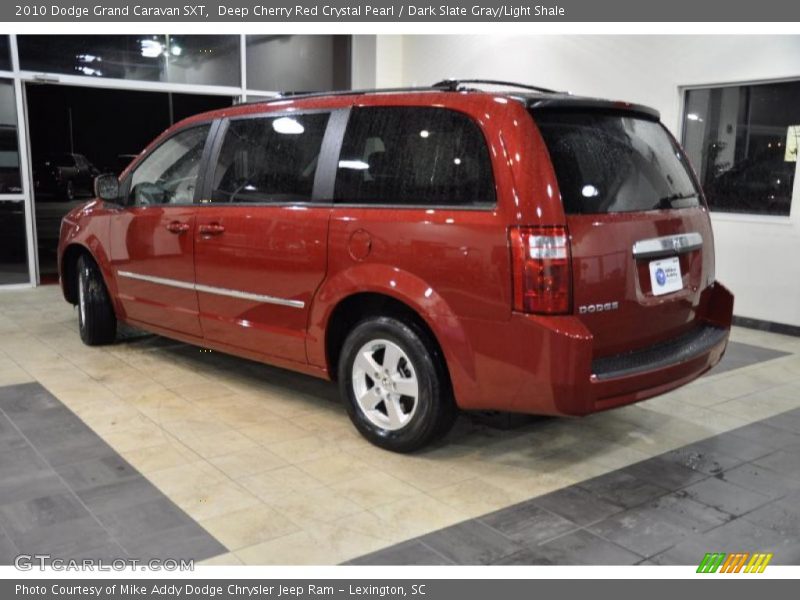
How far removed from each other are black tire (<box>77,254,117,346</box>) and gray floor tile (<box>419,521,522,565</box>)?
140 inches

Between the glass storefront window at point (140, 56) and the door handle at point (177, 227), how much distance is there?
4909 mm

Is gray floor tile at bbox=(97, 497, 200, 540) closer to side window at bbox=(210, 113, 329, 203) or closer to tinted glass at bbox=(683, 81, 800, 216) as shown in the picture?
side window at bbox=(210, 113, 329, 203)

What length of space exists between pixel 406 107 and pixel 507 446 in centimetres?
174

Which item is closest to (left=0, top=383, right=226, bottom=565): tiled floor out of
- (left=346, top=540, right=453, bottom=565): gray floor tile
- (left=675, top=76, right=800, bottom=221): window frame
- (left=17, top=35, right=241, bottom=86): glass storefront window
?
(left=346, top=540, right=453, bottom=565): gray floor tile

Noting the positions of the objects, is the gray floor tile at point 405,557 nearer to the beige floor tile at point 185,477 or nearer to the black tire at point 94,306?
the beige floor tile at point 185,477

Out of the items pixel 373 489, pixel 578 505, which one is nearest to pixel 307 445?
pixel 373 489

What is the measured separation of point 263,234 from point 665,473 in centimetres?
233

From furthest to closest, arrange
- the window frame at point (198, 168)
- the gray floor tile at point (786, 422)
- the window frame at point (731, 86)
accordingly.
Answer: the window frame at point (731, 86) < the window frame at point (198, 168) < the gray floor tile at point (786, 422)

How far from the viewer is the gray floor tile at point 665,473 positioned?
3309mm

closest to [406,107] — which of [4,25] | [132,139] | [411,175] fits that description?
[411,175]

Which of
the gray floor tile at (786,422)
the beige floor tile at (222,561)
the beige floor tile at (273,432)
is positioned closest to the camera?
the beige floor tile at (222,561)

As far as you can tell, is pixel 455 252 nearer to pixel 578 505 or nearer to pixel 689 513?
Answer: pixel 578 505

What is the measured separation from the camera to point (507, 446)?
12.2 ft

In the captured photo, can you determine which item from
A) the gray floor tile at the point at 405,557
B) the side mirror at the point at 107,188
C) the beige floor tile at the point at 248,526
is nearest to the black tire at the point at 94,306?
the side mirror at the point at 107,188
